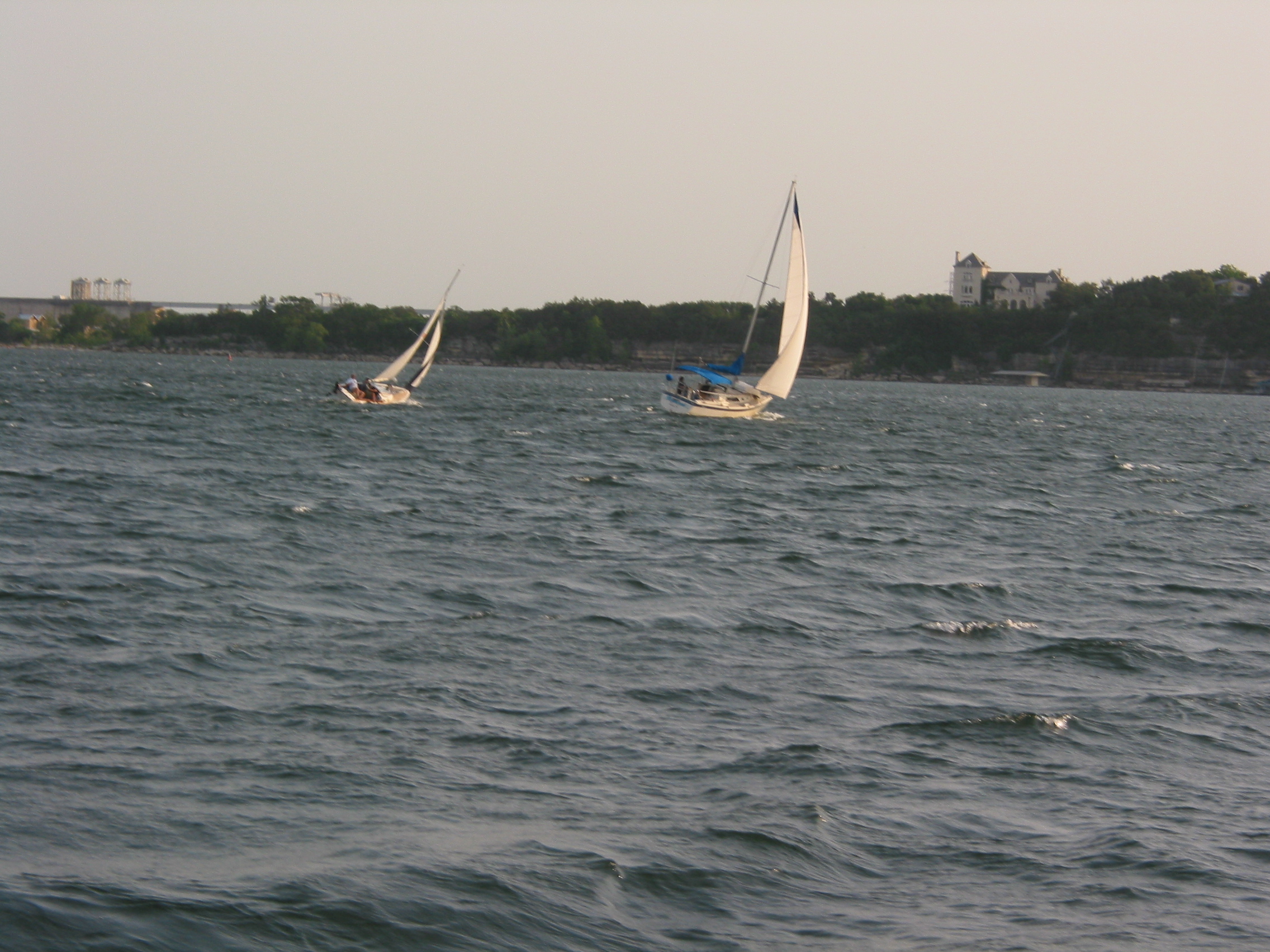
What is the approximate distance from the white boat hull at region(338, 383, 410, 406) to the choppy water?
→ 4022cm

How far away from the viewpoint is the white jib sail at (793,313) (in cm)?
6700

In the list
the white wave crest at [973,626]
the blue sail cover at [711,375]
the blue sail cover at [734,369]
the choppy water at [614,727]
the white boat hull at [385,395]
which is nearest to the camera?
the choppy water at [614,727]

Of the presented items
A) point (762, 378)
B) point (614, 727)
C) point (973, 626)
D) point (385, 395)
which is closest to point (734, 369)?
point (762, 378)

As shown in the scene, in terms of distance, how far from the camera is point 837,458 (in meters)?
48.3

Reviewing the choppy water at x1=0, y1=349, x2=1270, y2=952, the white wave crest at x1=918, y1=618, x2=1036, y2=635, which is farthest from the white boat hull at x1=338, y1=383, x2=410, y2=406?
the white wave crest at x1=918, y1=618, x2=1036, y2=635

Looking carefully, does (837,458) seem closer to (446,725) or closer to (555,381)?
(446,725)

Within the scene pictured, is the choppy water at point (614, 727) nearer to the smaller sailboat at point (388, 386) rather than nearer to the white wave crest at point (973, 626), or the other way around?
the white wave crest at point (973, 626)

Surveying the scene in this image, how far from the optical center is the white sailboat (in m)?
66.2

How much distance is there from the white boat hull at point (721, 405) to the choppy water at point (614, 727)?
35842mm

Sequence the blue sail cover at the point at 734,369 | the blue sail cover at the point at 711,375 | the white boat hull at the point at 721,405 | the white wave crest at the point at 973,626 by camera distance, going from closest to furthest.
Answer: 1. the white wave crest at the point at 973,626
2. the blue sail cover at the point at 734,369
3. the white boat hull at the point at 721,405
4. the blue sail cover at the point at 711,375

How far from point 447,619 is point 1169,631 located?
945 cm

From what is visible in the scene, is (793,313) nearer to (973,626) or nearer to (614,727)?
(973,626)

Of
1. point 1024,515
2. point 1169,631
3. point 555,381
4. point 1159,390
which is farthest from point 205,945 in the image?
point 1159,390

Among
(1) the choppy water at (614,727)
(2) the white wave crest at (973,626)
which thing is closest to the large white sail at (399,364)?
(1) the choppy water at (614,727)
